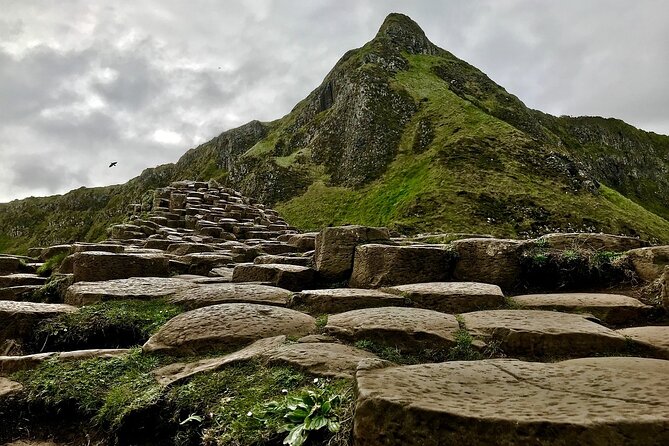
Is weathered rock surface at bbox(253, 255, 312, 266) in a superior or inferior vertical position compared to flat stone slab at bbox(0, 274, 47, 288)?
superior

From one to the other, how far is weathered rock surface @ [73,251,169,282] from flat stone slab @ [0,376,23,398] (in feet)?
11.9

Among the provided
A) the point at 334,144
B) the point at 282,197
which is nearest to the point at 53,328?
the point at 282,197

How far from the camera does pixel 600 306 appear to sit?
193 inches

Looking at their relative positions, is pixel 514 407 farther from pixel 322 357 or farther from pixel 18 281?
pixel 18 281

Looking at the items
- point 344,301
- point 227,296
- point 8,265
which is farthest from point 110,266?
point 8,265

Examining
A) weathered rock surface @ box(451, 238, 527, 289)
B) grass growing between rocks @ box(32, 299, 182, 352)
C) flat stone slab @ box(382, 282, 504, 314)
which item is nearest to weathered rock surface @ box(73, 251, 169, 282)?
grass growing between rocks @ box(32, 299, 182, 352)

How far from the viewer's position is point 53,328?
489cm

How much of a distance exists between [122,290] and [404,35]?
66.8m

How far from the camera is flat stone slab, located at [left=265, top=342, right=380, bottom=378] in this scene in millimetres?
3208

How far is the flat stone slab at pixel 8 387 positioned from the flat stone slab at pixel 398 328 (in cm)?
277

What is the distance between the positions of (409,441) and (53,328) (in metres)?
4.61

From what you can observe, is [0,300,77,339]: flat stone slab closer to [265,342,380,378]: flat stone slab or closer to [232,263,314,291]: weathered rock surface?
[232,263,314,291]: weathered rock surface

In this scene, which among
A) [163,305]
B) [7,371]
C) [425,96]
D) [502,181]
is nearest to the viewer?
[7,371]

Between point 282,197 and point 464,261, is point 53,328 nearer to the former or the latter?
point 464,261
